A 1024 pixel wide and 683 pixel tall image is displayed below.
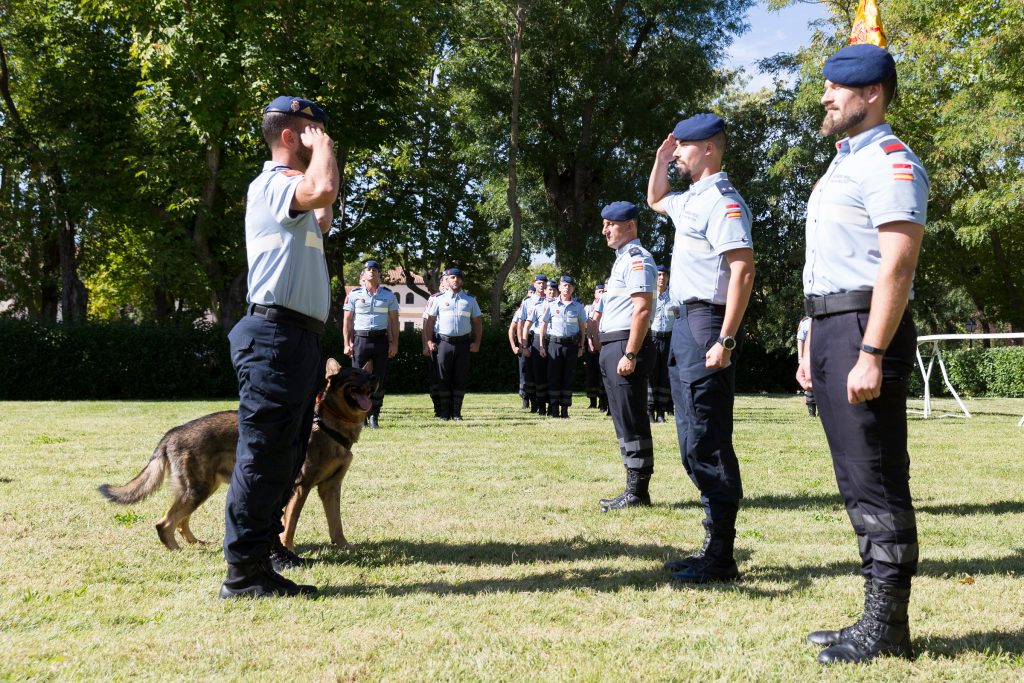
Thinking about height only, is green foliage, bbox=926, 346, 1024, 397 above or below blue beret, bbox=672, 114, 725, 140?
below

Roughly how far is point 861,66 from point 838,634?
2188 millimetres

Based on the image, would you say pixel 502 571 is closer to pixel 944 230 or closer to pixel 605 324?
pixel 605 324

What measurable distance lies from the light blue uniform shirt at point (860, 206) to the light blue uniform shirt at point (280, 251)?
7.35ft

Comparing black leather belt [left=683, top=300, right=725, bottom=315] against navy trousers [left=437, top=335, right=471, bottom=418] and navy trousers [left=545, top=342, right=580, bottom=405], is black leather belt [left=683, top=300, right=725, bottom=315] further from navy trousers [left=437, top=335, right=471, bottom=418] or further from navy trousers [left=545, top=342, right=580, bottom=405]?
Result: navy trousers [left=545, top=342, right=580, bottom=405]

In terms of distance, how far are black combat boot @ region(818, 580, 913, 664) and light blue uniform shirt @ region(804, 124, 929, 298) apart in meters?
1.16

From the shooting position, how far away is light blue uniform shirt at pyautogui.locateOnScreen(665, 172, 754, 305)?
14.9 feet

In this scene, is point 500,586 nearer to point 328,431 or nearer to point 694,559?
point 694,559

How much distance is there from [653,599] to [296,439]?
1.90 meters

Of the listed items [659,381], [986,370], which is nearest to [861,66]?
[659,381]

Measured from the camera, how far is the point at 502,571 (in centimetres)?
473

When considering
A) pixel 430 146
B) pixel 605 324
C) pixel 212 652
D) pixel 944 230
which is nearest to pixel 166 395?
pixel 430 146

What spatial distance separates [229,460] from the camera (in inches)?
204

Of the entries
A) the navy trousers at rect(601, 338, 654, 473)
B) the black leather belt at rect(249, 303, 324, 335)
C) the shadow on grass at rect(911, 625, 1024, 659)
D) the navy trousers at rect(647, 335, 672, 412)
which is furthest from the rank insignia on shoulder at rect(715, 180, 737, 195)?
the navy trousers at rect(647, 335, 672, 412)

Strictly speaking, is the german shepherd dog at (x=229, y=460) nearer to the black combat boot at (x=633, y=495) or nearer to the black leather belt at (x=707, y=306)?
the black leather belt at (x=707, y=306)
